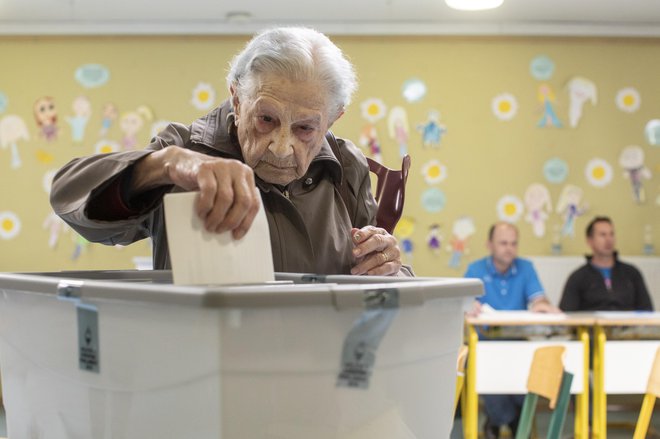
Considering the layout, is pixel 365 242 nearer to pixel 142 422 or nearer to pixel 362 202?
pixel 362 202

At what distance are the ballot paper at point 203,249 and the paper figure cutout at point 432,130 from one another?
17.8 ft

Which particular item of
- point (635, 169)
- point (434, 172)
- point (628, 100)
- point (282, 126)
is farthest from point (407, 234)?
point (282, 126)

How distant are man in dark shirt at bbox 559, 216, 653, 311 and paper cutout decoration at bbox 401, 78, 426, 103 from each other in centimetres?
152

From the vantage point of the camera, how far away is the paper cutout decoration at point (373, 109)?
→ 6.25 meters

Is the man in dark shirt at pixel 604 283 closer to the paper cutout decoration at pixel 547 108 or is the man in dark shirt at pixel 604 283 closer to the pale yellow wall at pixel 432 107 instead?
the pale yellow wall at pixel 432 107

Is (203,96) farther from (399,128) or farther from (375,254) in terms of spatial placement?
(375,254)

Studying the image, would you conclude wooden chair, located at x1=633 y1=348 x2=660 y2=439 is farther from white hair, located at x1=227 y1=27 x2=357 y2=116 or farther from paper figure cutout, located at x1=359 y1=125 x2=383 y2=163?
paper figure cutout, located at x1=359 y1=125 x2=383 y2=163

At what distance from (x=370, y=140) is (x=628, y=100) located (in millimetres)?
1908

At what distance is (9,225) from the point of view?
20.5ft

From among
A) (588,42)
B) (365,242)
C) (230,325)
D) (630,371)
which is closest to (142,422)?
(230,325)

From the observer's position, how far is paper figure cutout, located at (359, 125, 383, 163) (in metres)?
6.23

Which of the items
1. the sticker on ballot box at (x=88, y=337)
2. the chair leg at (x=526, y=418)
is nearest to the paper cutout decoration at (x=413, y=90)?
the chair leg at (x=526, y=418)

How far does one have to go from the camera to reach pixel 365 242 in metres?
1.34

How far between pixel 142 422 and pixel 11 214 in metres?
5.90
